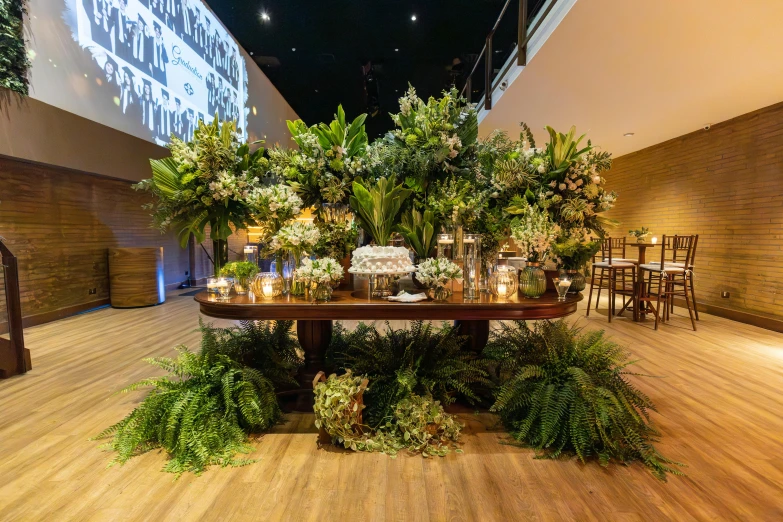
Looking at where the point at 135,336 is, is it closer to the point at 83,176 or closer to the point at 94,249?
the point at 94,249

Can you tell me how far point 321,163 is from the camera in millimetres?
2553

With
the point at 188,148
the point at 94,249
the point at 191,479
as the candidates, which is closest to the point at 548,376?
the point at 191,479

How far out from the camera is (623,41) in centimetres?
→ 377

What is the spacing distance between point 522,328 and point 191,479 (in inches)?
88.3

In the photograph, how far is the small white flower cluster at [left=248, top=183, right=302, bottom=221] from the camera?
244cm

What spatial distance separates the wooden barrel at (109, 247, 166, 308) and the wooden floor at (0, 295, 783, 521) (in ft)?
13.0

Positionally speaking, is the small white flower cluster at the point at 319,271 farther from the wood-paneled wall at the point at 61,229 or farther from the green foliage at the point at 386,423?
the wood-paneled wall at the point at 61,229

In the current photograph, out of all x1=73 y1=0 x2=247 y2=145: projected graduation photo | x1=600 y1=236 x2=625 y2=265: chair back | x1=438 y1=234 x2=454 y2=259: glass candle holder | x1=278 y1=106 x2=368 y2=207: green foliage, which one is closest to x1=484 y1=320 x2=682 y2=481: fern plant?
x1=438 y1=234 x2=454 y2=259: glass candle holder

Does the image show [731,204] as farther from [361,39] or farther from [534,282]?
[361,39]

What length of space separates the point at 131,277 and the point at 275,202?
6036mm

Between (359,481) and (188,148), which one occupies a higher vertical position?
(188,148)

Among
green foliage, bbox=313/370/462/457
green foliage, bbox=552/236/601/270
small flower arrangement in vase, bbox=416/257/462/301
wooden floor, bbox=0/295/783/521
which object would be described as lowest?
wooden floor, bbox=0/295/783/521

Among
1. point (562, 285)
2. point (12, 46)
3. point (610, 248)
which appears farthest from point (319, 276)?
point (610, 248)

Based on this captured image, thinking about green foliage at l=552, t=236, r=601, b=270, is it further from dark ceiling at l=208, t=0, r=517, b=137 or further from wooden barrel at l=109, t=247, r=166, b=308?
wooden barrel at l=109, t=247, r=166, b=308
